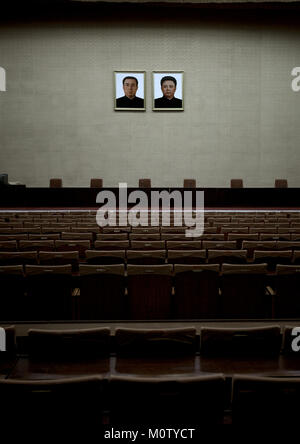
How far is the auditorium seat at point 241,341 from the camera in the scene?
92.7 inches

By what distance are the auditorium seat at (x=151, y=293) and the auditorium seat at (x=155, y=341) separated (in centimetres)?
143

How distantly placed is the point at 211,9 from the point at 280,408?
45.7 ft

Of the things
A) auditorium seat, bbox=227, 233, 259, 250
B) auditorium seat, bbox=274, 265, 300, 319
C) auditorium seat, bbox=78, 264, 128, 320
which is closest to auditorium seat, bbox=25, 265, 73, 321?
auditorium seat, bbox=78, 264, 128, 320

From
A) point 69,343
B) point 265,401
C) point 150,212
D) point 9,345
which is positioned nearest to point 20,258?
point 9,345

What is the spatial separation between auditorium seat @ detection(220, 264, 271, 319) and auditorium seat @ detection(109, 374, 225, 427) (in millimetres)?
2157

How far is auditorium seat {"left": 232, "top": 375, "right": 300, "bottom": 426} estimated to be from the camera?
164 centimetres

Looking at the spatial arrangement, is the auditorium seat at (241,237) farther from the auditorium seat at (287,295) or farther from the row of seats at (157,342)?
the row of seats at (157,342)

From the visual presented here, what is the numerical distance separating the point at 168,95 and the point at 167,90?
0.16 metres

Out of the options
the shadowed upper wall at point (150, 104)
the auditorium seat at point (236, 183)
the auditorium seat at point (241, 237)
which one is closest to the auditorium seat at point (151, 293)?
the auditorium seat at point (241, 237)

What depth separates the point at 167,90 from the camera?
13805 mm

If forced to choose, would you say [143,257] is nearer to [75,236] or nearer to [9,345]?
[75,236]

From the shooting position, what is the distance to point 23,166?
549 inches
